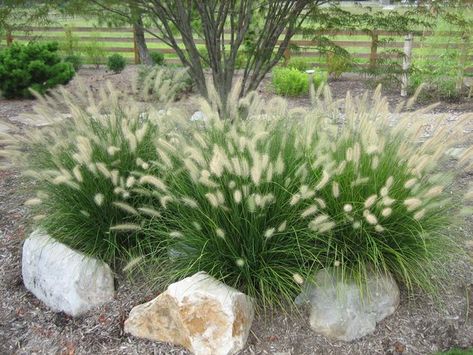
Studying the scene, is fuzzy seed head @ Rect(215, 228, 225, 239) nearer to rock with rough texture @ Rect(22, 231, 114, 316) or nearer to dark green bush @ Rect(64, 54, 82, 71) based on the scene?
rock with rough texture @ Rect(22, 231, 114, 316)

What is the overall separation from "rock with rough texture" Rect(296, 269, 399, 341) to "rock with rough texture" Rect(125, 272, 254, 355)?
376 mm

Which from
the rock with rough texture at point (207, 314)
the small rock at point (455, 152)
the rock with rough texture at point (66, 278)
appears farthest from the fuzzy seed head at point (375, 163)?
the rock with rough texture at point (66, 278)

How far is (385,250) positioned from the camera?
2.96 meters

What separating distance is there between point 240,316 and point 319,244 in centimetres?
61

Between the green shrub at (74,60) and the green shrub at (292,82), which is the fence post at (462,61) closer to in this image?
the green shrub at (292,82)

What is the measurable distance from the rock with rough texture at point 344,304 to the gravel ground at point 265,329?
0.05 m

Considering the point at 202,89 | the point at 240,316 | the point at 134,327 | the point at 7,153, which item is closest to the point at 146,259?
the point at 134,327

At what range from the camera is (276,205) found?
114 inches

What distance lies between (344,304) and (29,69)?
7.70 m

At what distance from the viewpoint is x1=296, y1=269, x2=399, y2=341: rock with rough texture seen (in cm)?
286

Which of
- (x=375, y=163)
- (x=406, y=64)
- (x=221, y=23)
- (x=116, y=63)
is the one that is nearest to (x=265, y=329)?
(x=375, y=163)

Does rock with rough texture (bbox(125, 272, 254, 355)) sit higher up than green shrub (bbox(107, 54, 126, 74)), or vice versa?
green shrub (bbox(107, 54, 126, 74))

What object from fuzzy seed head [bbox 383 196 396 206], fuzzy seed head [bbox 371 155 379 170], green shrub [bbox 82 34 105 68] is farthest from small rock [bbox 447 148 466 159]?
green shrub [bbox 82 34 105 68]

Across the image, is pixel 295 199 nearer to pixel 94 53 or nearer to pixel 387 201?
pixel 387 201
